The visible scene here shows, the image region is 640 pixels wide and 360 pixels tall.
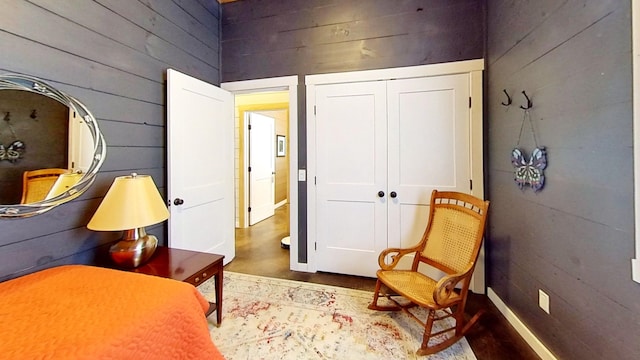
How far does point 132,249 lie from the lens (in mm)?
1651

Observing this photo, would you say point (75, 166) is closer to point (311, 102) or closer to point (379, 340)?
point (311, 102)

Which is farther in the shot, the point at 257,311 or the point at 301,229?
the point at 301,229

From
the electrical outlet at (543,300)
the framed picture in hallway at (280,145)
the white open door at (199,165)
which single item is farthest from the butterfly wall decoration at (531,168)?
the framed picture in hallway at (280,145)

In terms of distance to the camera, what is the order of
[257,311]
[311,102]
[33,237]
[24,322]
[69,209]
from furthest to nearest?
[311,102] < [257,311] < [69,209] < [33,237] < [24,322]

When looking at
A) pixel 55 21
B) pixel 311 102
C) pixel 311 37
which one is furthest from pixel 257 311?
pixel 311 37

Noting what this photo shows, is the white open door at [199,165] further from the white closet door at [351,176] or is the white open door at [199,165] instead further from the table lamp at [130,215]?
the white closet door at [351,176]

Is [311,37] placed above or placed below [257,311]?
above

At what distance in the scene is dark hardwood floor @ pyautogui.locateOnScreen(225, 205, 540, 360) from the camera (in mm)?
1702

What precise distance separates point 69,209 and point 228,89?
1.88 m

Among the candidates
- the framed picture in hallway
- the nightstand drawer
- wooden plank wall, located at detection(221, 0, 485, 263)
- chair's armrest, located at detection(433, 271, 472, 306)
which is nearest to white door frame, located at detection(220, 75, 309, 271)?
wooden plank wall, located at detection(221, 0, 485, 263)

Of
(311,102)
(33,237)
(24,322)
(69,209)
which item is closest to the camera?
(24,322)

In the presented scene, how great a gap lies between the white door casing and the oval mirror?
305 centimetres

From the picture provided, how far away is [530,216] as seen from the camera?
1758mm

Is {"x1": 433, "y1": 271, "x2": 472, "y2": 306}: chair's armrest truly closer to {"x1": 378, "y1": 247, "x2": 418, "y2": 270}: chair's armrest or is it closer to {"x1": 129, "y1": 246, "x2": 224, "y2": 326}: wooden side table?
{"x1": 378, "y1": 247, "x2": 418, "y2": 270}: chair's armrest
